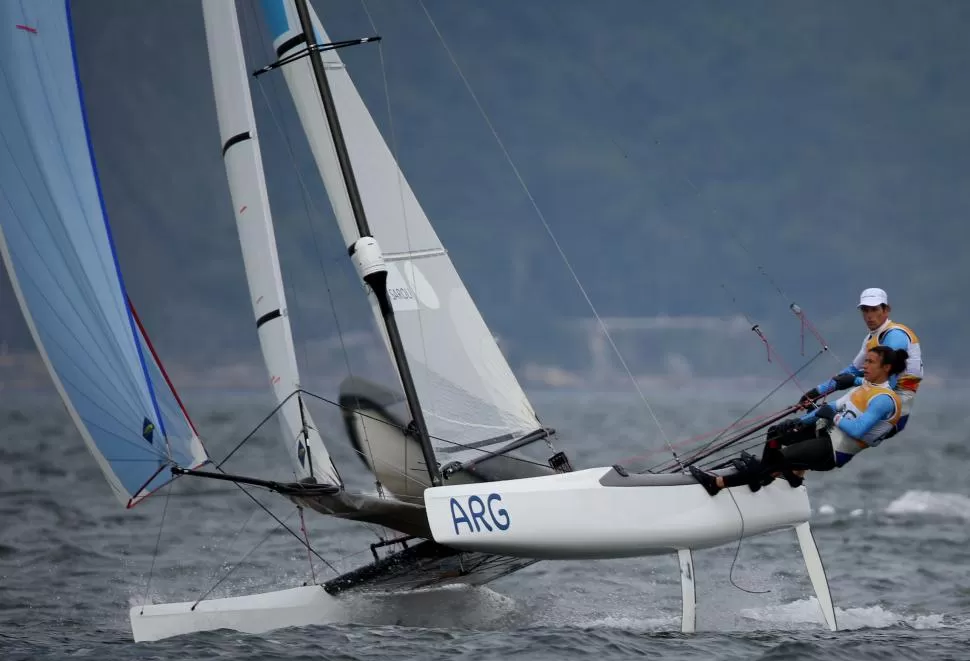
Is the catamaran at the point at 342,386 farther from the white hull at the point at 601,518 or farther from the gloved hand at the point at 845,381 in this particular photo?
the gloved hand at the point at 845,381

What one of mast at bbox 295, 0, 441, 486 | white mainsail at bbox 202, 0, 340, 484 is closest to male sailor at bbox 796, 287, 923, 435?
mast at bbox 295, 0, 441, 486

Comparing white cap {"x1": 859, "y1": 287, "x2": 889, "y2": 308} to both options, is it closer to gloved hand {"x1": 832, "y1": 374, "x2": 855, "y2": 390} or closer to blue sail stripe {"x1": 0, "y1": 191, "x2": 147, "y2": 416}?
gloved hand {"x1": 832, "y1": 374, "x2": 855, "y2": 390}

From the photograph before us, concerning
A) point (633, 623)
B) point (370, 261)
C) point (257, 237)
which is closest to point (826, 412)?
point (633, 623)

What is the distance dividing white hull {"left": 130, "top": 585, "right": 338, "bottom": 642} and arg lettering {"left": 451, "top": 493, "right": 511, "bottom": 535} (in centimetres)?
124

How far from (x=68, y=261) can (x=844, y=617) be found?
4673mm

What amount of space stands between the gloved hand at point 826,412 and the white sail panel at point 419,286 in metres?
1.93

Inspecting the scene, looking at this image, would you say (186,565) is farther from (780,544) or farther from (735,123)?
(735,123)

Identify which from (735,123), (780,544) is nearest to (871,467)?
(780,544)

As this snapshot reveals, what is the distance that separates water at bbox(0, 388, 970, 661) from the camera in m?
→ 6.04

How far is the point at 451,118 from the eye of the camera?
376 ft

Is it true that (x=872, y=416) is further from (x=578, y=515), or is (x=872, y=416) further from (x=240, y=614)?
(x=240, y=614)

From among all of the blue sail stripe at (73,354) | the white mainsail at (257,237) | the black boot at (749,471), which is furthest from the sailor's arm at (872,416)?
the blue sail stripe at (73,354)

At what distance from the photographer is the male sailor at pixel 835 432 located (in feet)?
19.9

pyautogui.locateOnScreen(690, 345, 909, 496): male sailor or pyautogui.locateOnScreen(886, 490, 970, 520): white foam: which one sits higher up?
pyautogui.locateOnScreen(886, 490, 970, 520): white foam
